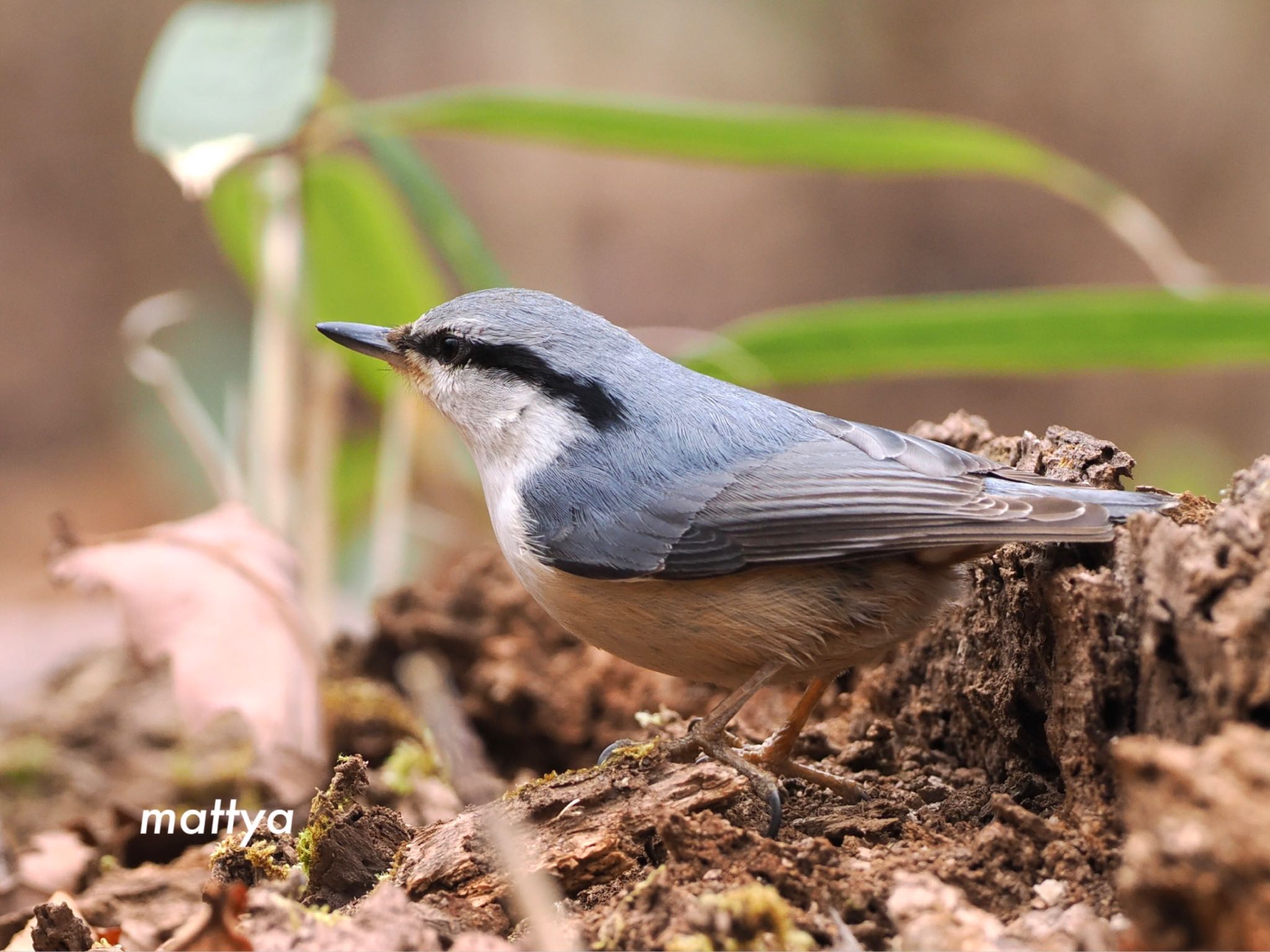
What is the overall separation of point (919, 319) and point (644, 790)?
7.73 feet

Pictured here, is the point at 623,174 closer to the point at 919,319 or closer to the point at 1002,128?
the point at 1002,128

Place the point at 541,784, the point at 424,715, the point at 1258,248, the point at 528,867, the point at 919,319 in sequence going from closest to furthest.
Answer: the point at 528,867
the point at 541,784
the point at 424,715
the point at 919,319
the point at 1258,248

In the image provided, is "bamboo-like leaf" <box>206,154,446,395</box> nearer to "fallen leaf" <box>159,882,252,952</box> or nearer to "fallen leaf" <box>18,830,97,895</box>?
"fallen leaf" <box>18,830,97,895</box>

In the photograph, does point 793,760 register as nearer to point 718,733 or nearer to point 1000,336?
point 718,733

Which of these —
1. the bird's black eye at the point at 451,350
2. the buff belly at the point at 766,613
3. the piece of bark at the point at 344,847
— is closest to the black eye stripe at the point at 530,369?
the bird's black eye at the point at 451,350

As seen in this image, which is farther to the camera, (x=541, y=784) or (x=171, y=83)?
(x=171, y=83)

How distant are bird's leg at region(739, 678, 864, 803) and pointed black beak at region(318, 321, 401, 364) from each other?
1363mm

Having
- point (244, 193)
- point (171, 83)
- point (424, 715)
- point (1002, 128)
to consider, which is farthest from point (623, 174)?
point (424, 715)

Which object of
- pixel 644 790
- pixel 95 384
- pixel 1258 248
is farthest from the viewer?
pixel 95 384

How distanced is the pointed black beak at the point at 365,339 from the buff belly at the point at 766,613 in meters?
0.90

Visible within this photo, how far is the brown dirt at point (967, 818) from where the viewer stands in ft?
4.75

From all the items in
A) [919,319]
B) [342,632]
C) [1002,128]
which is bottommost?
[342,632]

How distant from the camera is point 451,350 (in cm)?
304

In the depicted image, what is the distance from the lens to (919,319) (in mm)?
4000
